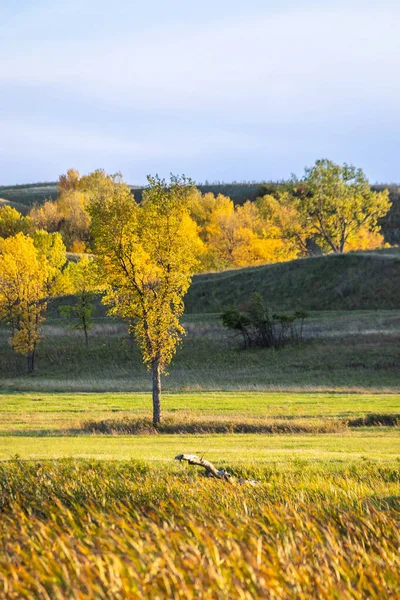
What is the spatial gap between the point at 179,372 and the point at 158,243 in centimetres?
2541

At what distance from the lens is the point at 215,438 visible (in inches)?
952

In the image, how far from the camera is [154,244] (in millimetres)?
29453

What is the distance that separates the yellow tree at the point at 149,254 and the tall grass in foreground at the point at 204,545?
1785cm

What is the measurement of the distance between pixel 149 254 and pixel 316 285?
47652 millimetres

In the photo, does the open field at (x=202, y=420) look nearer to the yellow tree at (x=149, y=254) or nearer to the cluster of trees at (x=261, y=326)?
the yellow tree at (x=149, y=254)

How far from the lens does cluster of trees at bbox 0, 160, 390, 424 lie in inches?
1164

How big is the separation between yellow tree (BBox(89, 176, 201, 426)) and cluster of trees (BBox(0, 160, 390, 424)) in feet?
0.14

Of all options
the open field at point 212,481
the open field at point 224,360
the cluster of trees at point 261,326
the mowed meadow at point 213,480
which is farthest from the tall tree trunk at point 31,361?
the cluster of trees at point 261,326

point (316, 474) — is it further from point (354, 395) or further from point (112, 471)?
point (354, 395)

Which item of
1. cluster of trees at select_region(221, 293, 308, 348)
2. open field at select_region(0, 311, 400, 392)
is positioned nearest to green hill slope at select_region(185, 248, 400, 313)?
open field at select_region(0, 311, 400, 392)

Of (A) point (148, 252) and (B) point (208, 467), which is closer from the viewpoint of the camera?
(B) point (208, 467)

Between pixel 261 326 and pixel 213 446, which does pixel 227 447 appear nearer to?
pixel 213 446

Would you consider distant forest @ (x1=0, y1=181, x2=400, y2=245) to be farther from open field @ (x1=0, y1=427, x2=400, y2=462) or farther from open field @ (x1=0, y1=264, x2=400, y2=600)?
open field @ (x1=0, y1=427, x2=400, y2=462)

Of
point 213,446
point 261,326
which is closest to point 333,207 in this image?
point 261,326
